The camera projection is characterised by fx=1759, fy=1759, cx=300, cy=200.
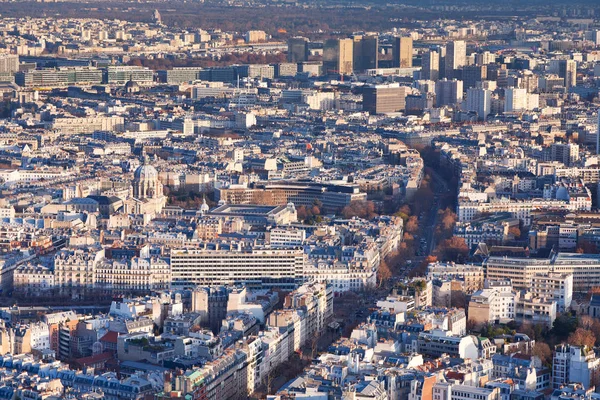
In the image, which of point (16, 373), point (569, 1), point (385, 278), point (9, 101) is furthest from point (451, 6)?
point (16, 373)

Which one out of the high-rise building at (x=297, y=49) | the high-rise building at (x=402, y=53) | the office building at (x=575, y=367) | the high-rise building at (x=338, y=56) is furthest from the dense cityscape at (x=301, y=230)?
the high-rise building at (x=297, y=49)

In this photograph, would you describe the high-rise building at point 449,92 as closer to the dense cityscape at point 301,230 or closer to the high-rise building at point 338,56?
the dense cityscape at point 301,230

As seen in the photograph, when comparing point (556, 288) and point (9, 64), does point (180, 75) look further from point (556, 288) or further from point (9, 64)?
point (556, 288)

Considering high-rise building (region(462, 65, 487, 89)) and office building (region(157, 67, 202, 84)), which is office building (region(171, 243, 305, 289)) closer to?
high-rise building (region(462, 65, 487, 89))

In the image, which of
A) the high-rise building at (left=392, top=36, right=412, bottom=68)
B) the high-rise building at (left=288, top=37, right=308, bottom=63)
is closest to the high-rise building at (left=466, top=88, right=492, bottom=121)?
the high-rise building at (left=392, top=36, right=412, bottom=68)

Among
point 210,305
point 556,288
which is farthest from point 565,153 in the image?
point 210,305

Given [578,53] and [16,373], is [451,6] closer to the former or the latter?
[578,53]
